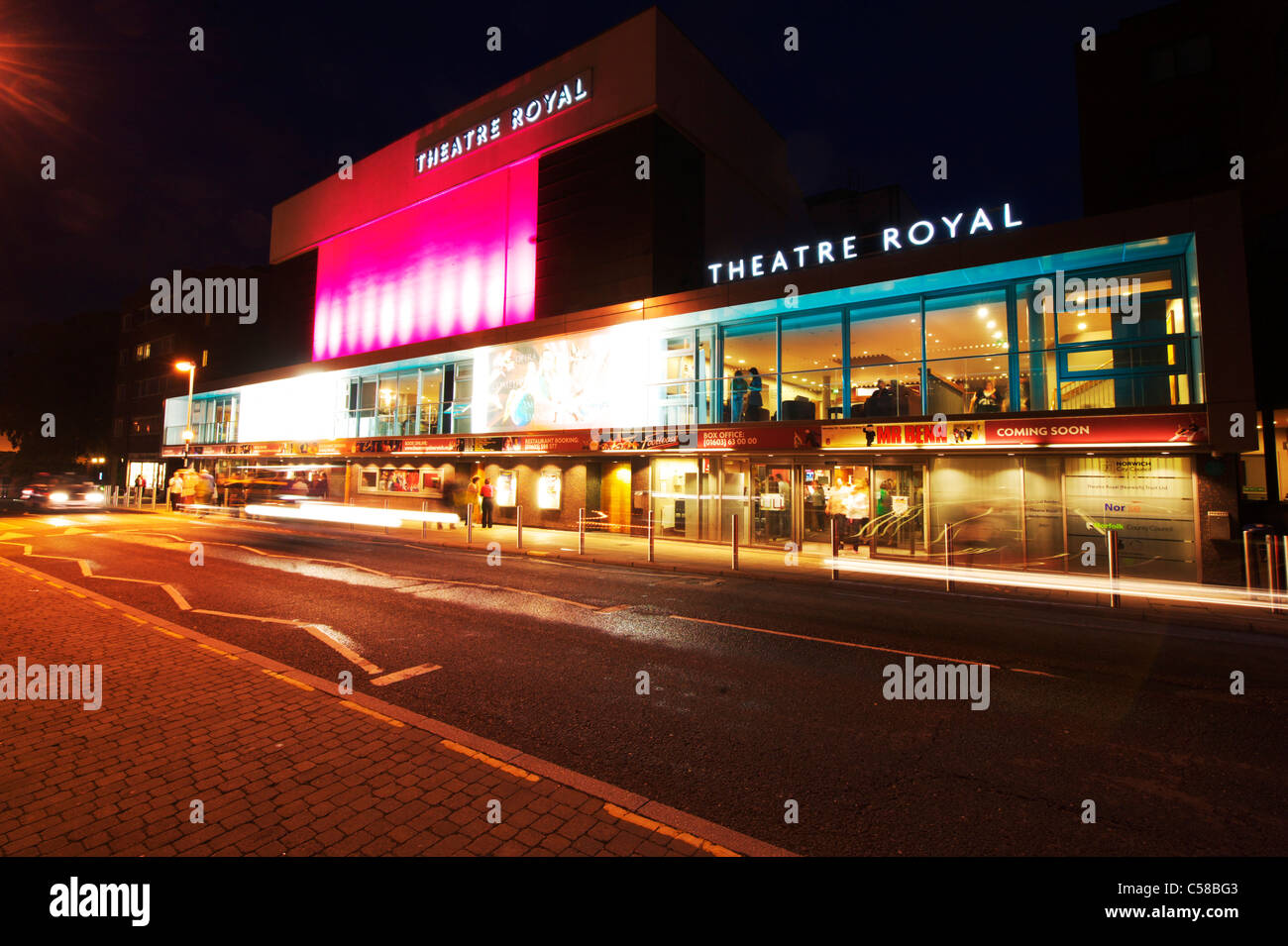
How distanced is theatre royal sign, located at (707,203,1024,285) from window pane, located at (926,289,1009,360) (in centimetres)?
191

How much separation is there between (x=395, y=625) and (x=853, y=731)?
6.00 metres

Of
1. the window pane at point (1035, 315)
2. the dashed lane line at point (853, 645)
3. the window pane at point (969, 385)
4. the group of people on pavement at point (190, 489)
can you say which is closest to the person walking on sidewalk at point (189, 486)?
the group of people on pavement at point (190, 489)

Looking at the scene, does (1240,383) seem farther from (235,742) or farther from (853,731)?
(235,742)

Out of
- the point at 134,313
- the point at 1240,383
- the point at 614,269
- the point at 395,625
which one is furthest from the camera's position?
the point at 134,313

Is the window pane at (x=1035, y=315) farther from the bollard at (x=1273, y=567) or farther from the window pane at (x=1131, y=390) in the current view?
the bollard at (x=1273, y=567)

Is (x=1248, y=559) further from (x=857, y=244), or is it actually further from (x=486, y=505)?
(x=486, y=505)

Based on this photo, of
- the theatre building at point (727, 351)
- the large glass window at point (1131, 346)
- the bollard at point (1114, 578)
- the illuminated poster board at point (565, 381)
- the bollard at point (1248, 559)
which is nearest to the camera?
the bollard at point (1114, 578)

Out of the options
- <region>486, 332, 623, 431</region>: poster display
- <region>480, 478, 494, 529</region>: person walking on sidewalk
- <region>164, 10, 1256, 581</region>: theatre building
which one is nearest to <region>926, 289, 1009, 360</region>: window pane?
<region>164, 10, 1256, 581</region>: theatre building

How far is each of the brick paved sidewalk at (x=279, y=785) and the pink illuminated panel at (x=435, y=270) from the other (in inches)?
827

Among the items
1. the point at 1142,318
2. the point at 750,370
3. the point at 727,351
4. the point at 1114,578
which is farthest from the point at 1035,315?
the point at 727,351

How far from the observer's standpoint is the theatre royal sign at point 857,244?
14039 mm

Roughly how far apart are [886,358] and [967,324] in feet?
10.6

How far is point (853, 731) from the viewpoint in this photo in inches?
185
